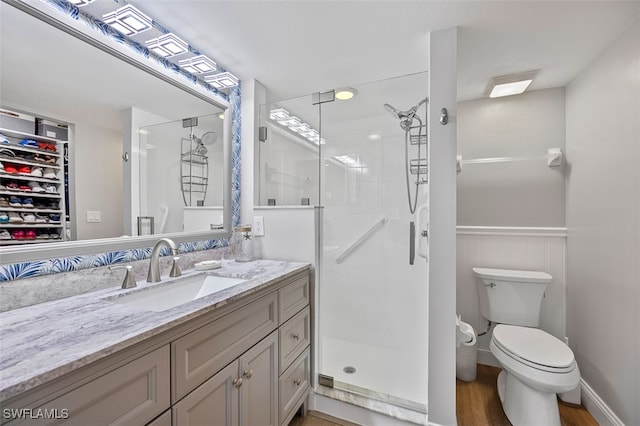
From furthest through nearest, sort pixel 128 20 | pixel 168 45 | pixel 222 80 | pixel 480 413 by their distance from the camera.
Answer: pixel 222 80
pixel 480 413
pixel 168 45
pixel 128 20

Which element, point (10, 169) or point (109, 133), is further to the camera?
point (109, 133)

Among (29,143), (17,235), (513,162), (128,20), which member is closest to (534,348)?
(513,162)

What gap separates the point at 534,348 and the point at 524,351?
0.09 metres

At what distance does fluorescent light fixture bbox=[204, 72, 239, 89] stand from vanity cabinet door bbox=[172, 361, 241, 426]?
172cm

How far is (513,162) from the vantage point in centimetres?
216

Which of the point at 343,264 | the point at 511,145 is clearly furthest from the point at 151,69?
the point at 511,145

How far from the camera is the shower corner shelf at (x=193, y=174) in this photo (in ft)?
5.14

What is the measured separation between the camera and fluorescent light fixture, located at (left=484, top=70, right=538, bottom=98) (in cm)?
190

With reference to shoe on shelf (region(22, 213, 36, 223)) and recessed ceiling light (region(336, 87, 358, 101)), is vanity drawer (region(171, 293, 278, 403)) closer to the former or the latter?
shoe on shelf (region(22, 213, 36, 223))

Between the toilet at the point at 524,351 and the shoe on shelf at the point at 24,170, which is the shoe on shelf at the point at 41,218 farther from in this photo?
the toilet at the point at 524,351

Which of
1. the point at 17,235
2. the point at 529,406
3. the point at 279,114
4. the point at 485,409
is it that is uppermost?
the point at 279,114

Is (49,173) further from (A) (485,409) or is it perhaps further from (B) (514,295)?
(B) (514,295)

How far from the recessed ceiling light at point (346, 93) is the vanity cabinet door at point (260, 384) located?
5.67ft

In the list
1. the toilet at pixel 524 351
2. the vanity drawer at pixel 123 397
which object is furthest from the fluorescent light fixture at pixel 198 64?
the toilet at pixel 524 351
